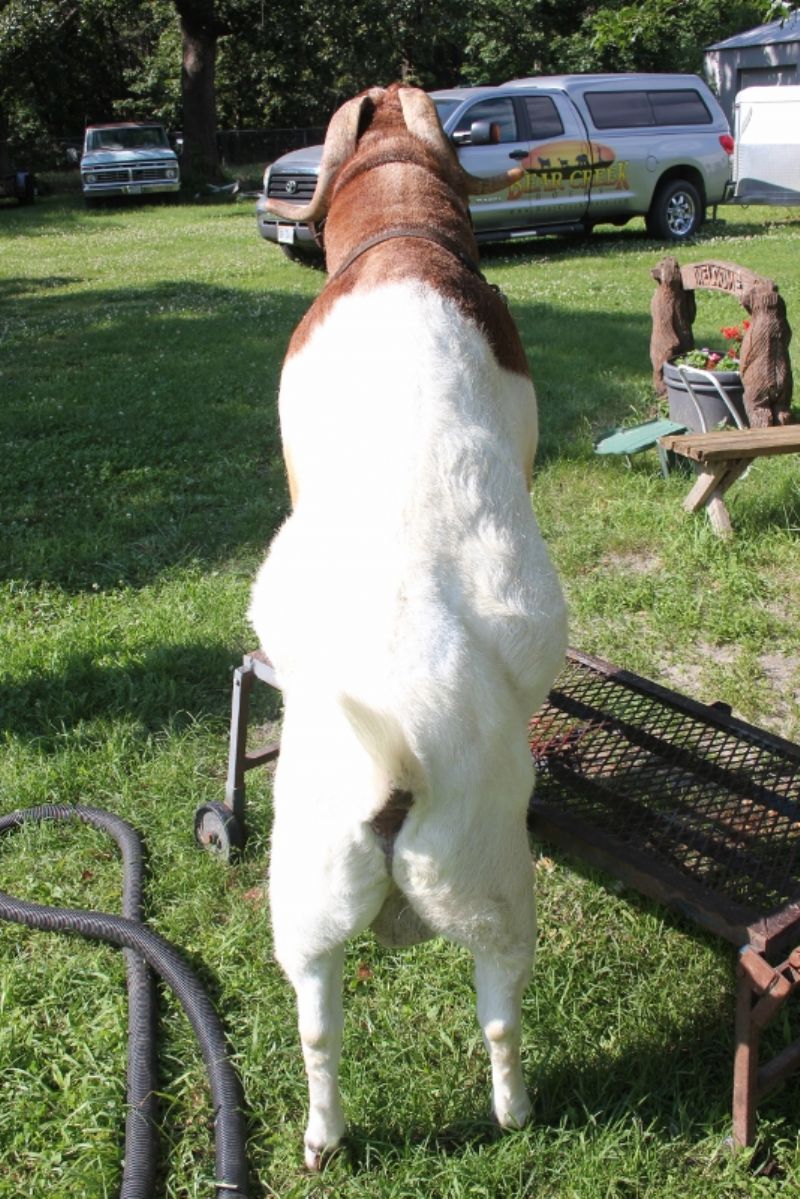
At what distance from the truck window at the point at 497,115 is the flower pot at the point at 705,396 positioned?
9.00 metres

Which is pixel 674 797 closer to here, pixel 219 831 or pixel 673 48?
pixel 219 831

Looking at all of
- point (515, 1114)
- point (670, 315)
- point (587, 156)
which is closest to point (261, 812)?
point (515, 1114)

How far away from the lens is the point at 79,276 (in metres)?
15.0

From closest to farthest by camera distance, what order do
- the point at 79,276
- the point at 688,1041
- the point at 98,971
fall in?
the point at 688,1041
the point at 98,971
the point at 79,276

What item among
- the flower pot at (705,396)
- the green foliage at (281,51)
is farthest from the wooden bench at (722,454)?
the green foliage at (281,51)

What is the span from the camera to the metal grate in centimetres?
267

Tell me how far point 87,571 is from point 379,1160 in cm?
376

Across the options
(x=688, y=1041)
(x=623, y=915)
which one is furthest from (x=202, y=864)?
(x=688, y=1041)

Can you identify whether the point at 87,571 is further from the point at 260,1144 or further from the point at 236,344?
the point at 236,344

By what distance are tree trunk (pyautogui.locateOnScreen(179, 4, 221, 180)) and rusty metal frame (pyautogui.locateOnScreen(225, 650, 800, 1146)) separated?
90.5 ft

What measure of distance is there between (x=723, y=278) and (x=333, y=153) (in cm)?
474

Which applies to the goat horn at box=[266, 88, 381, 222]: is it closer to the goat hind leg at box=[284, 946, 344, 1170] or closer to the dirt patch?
the goat hind leg at box=[284, 946, 344, 1170]

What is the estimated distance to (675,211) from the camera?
1656 cm

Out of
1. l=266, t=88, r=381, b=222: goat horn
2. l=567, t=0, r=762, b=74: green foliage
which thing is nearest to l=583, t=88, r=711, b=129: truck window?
l=266, t=88, r=381, b=222: goat horn
